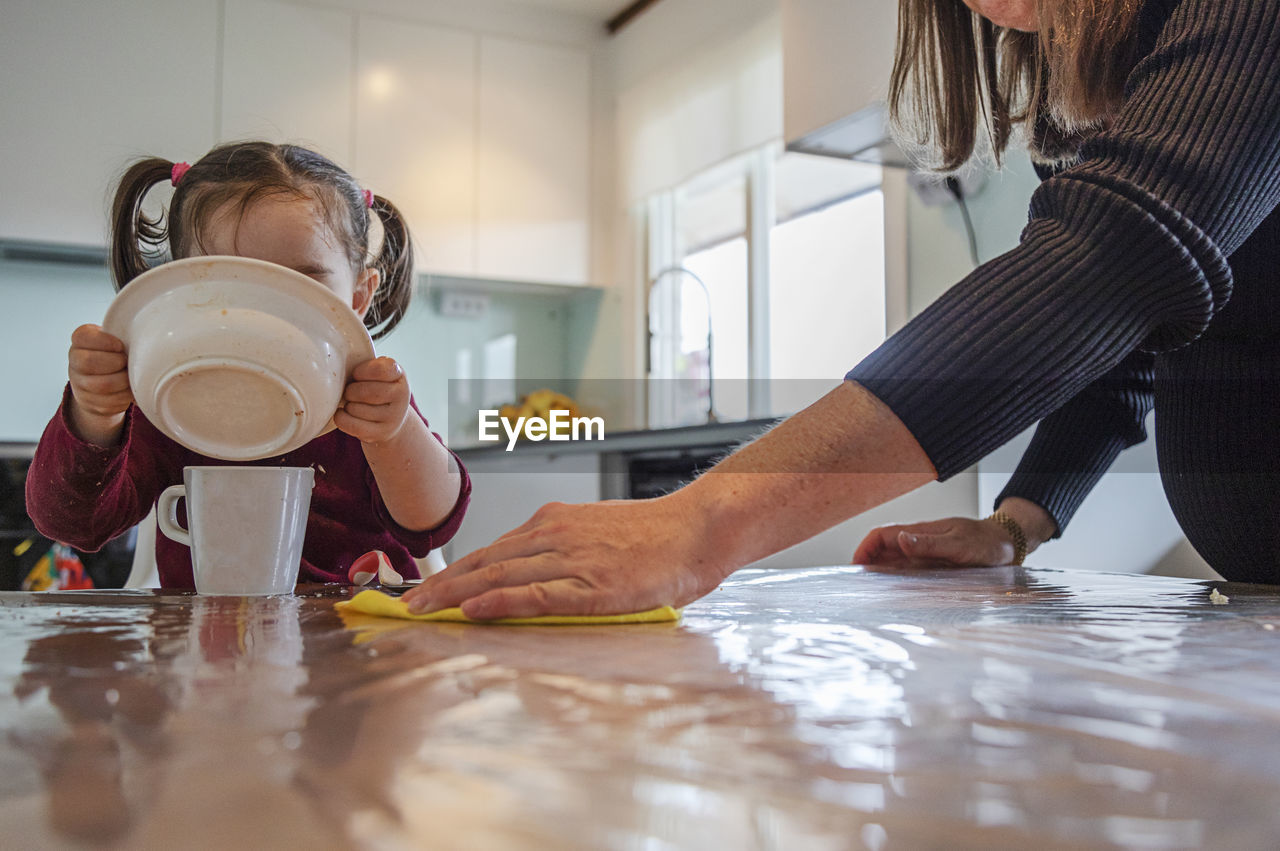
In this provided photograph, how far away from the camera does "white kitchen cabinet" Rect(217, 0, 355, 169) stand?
3.62 meters

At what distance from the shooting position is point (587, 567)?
0.50m

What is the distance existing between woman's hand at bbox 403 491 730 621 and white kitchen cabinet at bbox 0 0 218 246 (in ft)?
10.6

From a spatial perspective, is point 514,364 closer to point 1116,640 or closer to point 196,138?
point 196,138

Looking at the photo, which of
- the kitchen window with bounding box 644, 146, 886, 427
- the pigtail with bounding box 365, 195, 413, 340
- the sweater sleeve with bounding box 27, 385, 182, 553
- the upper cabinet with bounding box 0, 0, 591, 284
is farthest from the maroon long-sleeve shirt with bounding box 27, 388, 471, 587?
the upper cabinet with bounding box 0, 0, 591, 284

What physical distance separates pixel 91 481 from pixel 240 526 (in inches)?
12.4

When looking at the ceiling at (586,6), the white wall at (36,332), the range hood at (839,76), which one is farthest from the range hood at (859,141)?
the white wall at (36,332)

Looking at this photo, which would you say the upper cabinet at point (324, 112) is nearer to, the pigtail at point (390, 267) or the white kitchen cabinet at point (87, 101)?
the white kitchen cabinet at point (87, 101)

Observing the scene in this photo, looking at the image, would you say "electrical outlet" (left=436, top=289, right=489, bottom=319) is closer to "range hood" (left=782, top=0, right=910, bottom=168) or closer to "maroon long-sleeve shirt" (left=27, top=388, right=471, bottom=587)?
"range hood" (left=782, top=0, right=910, bottom=168)

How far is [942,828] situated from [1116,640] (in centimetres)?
28

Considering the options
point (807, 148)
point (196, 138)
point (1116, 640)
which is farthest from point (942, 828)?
point (196, 138)

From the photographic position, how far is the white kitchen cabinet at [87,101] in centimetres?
333

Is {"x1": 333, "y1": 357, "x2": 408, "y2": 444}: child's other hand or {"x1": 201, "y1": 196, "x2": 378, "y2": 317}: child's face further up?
{"x1": 201, "y1": 196, "x2": 378, "y2": 317}: child's face

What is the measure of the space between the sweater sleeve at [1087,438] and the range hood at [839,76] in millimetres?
1111

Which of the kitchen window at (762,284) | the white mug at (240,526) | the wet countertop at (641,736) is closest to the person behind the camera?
the wet countertop at (641,736)
